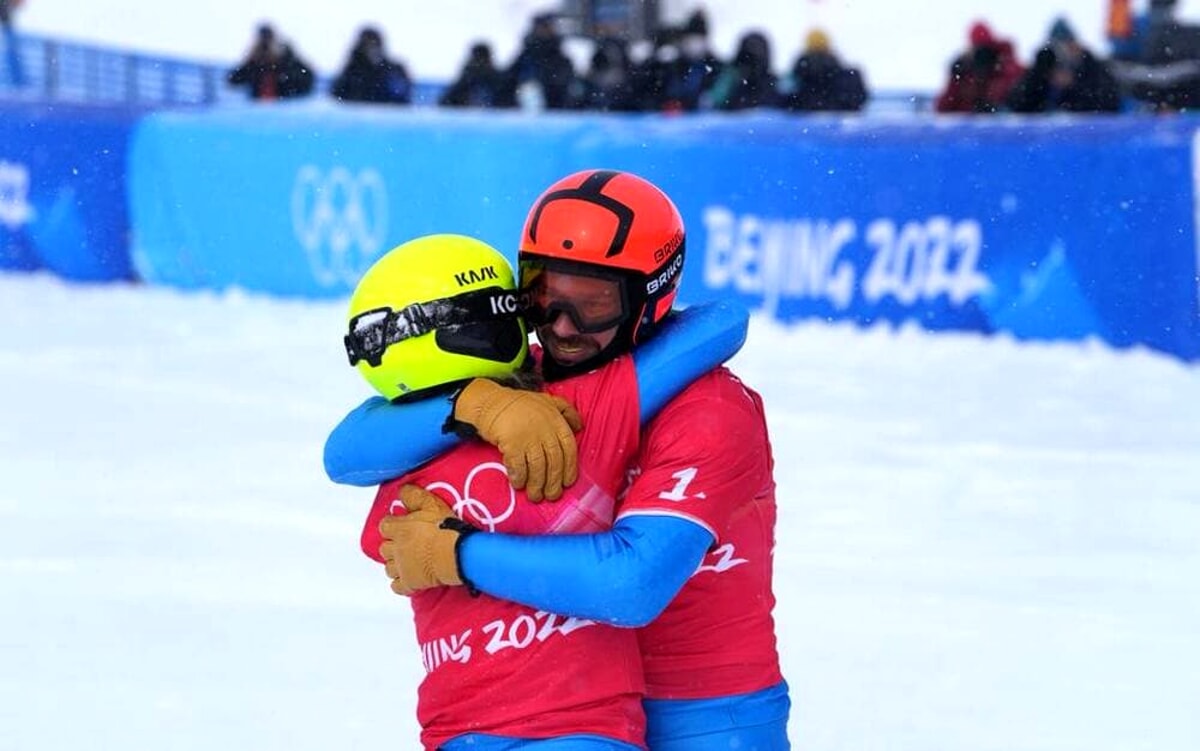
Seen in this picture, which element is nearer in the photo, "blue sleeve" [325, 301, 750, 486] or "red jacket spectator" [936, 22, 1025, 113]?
"blue sleeve" [325, 301, 750, 486]

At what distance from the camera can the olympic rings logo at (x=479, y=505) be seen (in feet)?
9.32

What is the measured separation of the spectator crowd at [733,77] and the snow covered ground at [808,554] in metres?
2.26

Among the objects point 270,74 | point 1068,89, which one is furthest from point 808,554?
point 270,74

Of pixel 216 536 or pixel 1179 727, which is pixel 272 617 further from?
pixel 1179 727

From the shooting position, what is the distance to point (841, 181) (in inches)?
457

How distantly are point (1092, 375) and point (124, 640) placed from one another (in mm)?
5951

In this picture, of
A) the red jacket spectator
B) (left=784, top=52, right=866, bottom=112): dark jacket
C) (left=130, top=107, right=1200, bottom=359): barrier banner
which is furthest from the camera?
(left=784, top=52, right=866, bottom=112): dark jacket

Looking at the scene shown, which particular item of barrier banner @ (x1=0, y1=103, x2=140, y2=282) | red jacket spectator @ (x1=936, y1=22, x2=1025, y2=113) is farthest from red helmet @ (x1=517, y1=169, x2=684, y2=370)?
barrier banner @ (x1=0, y1=103, x2=140, y2=282)

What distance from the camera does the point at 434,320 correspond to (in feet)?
9.36

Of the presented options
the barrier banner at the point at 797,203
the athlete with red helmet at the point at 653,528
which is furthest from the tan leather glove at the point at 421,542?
the barrier banner at the point at 797,203

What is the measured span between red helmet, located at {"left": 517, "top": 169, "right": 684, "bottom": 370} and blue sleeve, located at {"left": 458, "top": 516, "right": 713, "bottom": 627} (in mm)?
361

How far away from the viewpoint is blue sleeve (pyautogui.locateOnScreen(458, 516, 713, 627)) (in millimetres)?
2701

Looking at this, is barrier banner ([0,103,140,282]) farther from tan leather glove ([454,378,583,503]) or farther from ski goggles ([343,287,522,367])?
tan leather glove ([454,378,583,503])

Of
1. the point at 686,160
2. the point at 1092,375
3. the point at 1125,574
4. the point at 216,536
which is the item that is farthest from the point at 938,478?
the point at 686,160
